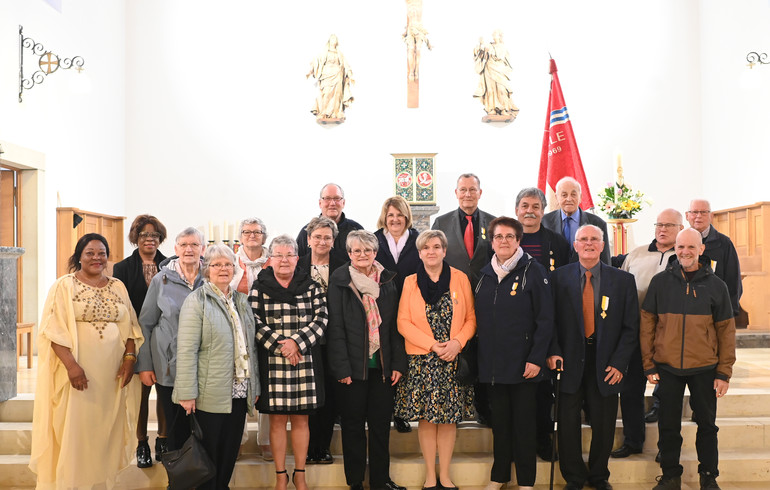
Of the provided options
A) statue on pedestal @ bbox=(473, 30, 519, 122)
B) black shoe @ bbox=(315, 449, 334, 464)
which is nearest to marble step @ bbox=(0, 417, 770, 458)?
black shoe @ bbox=(315, 449, 334, 464)

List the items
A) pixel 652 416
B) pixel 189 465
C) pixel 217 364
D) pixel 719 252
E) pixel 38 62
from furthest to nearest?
pixel 38 62, pixel 719 252, pixel 652 416, pixel 217 364, pixel 189 465

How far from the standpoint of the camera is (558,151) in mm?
7496

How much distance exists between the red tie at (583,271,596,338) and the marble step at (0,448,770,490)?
84 cm

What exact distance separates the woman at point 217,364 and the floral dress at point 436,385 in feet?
Answer: 2.64

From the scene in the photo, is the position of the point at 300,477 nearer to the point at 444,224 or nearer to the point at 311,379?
the point at 311,379

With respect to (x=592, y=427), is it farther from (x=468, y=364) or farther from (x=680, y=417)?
(x=468, y=364)

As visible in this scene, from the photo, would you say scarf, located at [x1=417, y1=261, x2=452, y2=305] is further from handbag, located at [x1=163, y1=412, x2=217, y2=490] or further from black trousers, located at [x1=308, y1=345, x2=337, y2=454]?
handbag, located at [x1=163, y1=412, x2=217, y2=490]

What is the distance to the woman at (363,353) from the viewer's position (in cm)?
353

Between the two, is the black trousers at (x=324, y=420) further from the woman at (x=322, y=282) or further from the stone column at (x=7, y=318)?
the stone column at (x=7, y=318)

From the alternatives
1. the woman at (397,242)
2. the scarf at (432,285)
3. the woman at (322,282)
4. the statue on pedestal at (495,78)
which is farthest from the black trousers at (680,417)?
the statue on pedestal at (495,78)

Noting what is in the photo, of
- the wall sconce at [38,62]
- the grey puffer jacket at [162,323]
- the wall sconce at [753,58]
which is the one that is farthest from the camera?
the wall sconce at [753,58]

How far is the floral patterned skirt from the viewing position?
3.50 metres

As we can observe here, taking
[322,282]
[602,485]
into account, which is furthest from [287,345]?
[602,485]

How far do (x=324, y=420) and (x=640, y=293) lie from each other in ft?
6.45
